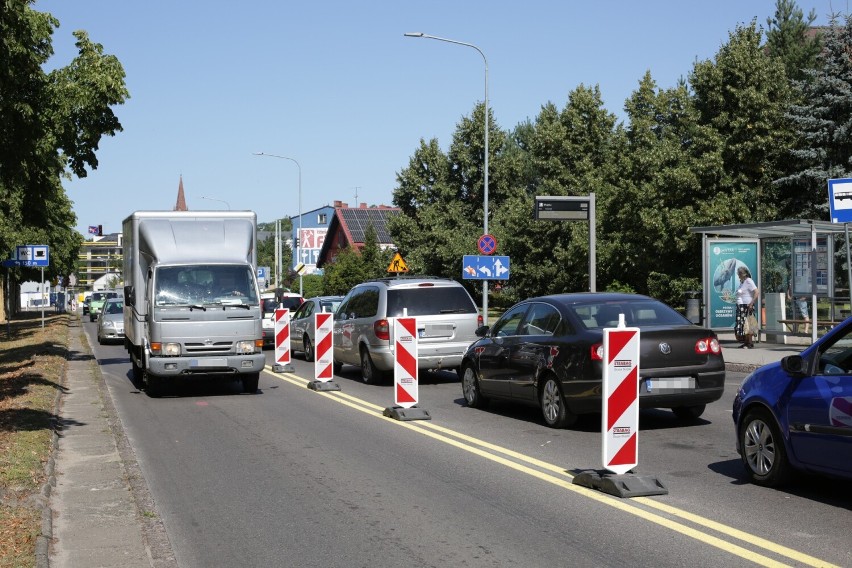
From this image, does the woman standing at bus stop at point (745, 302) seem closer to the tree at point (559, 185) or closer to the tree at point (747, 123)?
the tree at point (747, 123)

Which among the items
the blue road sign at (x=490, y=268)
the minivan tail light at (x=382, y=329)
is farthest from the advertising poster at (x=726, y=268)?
the minivan tail light at (x=382, y=329)

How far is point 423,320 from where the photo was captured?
17.5m

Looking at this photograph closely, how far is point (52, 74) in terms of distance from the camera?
22203 millimetres

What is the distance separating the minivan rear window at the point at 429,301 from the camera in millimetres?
17641

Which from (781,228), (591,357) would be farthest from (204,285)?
(781,228)

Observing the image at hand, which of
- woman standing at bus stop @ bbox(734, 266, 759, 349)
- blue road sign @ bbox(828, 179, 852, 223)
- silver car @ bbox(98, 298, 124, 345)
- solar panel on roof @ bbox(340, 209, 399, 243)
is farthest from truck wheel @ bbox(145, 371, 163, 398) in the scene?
solar panel on roof @ bbox(340, 209, 399, 243)

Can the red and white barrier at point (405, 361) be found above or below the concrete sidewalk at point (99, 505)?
above

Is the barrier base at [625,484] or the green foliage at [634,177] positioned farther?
the green foliage at [634,177]

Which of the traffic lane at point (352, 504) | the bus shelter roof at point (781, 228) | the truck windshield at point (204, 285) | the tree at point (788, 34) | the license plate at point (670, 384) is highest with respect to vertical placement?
the tree at point (788, 34)

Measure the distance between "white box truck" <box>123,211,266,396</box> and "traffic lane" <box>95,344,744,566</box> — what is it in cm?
381

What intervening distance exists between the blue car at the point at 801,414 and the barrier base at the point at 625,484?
2.88ft

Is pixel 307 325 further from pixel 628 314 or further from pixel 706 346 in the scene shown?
pixel 706 346

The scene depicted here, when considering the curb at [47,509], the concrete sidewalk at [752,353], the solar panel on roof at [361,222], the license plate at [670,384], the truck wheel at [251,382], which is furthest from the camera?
the solar panel on roof at [361,222]

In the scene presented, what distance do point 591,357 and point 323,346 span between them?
728 centimetres
